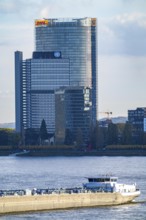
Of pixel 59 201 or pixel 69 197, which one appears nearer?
pixel 59 201

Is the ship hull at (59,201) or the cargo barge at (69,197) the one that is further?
the cargo barge at (69,197)

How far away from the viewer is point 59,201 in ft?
245

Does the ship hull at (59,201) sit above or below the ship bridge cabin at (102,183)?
below

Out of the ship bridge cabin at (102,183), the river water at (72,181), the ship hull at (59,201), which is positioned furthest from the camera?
the ship bridge cabin at (102,183)

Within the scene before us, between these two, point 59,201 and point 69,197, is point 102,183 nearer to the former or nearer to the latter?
point 69,197

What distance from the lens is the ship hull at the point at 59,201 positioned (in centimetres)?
7175

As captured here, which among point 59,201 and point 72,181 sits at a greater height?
point 72,181

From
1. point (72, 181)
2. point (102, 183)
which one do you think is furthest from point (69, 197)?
point (72, 181)

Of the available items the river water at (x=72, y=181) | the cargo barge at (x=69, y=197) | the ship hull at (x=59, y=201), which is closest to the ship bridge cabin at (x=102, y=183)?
the cargo barge at (x=69, y=197)

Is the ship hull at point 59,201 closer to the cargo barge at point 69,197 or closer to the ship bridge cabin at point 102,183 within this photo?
the cargo barge at point 69,197

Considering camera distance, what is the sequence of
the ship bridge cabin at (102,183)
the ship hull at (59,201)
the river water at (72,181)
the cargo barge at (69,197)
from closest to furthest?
the river water at (72,181)
the ship hull at (59,201)
the cargo barge at (69,197)
the ship bridge cabin at (102,183)

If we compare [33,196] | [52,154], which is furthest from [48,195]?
[52,154]

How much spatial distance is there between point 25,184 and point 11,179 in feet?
30.6

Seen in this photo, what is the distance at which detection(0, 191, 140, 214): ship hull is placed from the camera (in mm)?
71750
